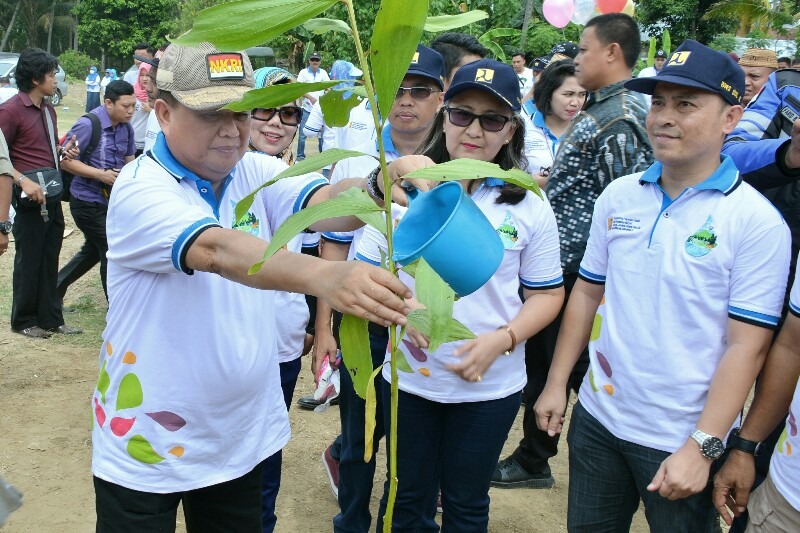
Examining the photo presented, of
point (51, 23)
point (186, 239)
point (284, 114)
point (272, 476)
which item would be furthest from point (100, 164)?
point (51, 23)

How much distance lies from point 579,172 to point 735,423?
4.70ft

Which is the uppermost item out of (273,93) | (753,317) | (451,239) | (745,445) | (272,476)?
(273,93)

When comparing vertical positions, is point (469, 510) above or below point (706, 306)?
below

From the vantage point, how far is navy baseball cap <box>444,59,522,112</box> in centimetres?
255

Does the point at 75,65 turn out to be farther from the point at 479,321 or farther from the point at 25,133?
the point at 479,321

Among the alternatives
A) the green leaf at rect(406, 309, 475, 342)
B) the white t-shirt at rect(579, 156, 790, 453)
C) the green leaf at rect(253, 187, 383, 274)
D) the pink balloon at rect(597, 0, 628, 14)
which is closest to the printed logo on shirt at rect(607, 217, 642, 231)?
the white t-shirt at rect(579, 156, 790, 453)

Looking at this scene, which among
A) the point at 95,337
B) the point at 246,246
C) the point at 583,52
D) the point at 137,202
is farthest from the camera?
the point at 95,337

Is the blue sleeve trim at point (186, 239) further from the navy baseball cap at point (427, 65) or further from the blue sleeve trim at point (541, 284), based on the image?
the navy baseball cap at point (427, 65)

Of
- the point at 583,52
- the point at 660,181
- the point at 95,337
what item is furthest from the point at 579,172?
the point at 95,337

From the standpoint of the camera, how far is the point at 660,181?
230 cm

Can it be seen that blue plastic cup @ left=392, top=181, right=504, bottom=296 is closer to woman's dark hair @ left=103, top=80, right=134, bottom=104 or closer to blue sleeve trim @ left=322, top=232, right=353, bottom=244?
blue sleeve trim @ left=322, top=232, right=353, bottom=244

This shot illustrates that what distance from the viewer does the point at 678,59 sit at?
2244mm

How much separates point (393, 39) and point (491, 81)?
148 centimetres

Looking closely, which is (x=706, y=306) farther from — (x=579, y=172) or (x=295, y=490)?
(x=295, y=490)
